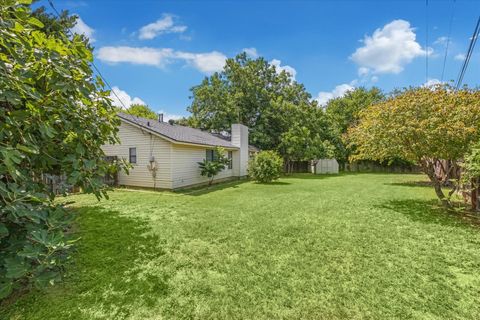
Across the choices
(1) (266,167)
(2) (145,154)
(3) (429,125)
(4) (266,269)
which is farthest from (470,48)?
(2) (145,154)

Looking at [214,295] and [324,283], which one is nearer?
[214,295]

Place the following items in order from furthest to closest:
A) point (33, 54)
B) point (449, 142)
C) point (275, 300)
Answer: point (449, 142) → point (275, 300) → point (33, 54)


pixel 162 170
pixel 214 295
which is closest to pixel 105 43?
pixel 162 170

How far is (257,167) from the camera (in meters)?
15.9

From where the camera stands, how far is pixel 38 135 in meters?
2.61

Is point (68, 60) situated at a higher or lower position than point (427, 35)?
lower

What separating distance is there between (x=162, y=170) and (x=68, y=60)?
9692mm

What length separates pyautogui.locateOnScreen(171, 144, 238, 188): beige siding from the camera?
39.7 ft

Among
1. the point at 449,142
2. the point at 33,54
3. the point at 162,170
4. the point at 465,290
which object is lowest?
the point at 465,290

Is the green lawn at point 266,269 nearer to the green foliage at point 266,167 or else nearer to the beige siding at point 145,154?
the beige siding at point 145,154

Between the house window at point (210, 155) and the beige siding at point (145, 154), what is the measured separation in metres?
3.60

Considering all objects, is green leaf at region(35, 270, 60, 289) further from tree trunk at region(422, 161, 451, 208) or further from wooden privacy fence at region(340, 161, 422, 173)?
wooden privacy fence at region(340, 161, 422, 173)

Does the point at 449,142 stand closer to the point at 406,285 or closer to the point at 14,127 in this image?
the point at 406,285

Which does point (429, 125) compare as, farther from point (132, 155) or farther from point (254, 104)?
point (254, 104)
